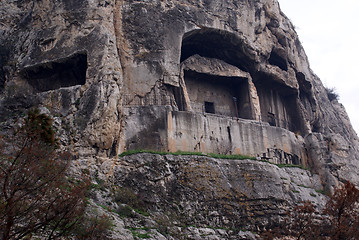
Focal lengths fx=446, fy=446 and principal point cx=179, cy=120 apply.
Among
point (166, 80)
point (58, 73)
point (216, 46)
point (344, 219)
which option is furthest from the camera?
point (216, 46)

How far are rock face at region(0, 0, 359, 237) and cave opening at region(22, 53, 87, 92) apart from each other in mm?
48

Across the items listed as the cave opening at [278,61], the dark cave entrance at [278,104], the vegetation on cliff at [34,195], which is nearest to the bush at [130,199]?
the vegetation on cliff at [34,195]

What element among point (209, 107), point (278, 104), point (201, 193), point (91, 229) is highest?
point (278, 104)

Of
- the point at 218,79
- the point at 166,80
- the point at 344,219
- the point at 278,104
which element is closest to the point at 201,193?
the point at 344,219

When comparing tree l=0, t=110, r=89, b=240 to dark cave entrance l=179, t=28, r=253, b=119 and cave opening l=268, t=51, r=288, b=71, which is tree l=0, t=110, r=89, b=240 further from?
cave opening l=268, t=51, r=288, b=71

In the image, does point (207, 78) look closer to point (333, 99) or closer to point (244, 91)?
point (244, 91)

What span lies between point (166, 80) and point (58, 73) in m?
5.22

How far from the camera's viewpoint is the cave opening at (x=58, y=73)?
20.6 metres

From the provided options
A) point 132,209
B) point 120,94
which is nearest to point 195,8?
point 120,94

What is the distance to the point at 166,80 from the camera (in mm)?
22141

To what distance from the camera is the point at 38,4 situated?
22.1m

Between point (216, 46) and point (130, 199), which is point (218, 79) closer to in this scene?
point (216, 46)

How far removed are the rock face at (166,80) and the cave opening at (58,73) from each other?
0.05m

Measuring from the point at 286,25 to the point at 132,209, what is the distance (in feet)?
61.0
